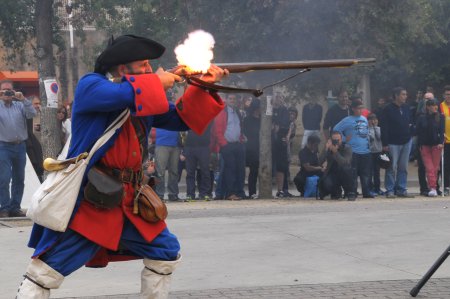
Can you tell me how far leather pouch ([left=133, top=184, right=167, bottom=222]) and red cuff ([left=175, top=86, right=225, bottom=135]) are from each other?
1.58 ft

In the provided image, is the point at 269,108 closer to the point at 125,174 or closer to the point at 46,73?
the point at 46,73

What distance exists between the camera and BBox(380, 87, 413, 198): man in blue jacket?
51.2 feet

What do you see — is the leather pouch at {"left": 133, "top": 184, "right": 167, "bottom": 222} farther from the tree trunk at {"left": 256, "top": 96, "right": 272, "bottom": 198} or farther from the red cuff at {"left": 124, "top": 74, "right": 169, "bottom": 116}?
the tree trunk at {"left": 256, "top": 96, "right": 272, "bottom": 198}

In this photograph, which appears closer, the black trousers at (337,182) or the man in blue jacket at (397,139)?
the black trousers at (337,182)

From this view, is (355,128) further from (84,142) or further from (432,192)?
(84,142)

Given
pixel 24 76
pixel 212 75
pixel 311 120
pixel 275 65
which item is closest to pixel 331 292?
pixel 275 65

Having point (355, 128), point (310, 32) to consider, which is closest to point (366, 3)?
point (310, 32)

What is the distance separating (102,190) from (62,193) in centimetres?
21

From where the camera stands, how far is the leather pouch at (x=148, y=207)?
530 cm

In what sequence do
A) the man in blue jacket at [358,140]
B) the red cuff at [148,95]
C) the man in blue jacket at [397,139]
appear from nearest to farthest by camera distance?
the red cuff at [148,95] < the man in blue jacket at [358,140] < the man in blue jacket at [397,139]

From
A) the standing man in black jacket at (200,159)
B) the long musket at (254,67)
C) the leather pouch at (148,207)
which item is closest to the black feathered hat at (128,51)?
the long musket at (254,67)

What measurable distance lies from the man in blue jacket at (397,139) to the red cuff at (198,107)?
10.3 m

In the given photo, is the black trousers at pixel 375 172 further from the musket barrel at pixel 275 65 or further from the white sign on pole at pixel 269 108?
the musket barrel at pixel 275 65

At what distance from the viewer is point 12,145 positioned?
12.2 m
